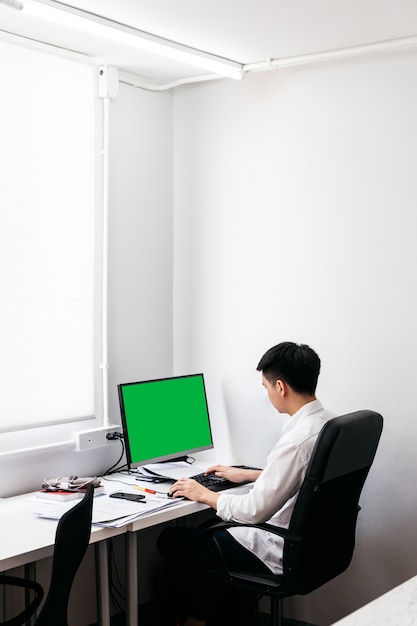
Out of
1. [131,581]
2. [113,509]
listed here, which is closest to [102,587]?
[131,581]

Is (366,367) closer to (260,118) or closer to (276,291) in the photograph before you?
(276,291)

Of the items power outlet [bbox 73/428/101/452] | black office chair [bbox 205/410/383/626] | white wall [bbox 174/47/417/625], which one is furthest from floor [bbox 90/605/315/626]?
power outlet [bbox 73/428/101/452]

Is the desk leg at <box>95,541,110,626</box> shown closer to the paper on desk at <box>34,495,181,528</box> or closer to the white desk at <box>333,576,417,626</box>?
the paper on desk at <box>34,495,181,528</box>

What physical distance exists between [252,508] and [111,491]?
0.69m

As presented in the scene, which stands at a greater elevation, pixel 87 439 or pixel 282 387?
pixel 282 387

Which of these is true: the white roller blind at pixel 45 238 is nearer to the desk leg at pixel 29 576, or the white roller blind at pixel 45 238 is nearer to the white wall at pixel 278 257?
the white wall at pixel 278 257

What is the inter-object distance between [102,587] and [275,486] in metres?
0.76

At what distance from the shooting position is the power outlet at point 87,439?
356cm

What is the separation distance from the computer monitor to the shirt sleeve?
27.7 inches

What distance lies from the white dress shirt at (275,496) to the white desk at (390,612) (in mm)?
1356

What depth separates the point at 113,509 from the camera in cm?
307

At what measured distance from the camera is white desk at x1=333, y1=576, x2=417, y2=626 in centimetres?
140

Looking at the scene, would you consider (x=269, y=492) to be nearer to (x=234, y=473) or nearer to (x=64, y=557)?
(x=234, y=473)

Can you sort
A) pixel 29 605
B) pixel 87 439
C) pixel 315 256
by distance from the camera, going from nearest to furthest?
1. pixel 29 605
2. pixel 87 439
3. pixel 315 256
